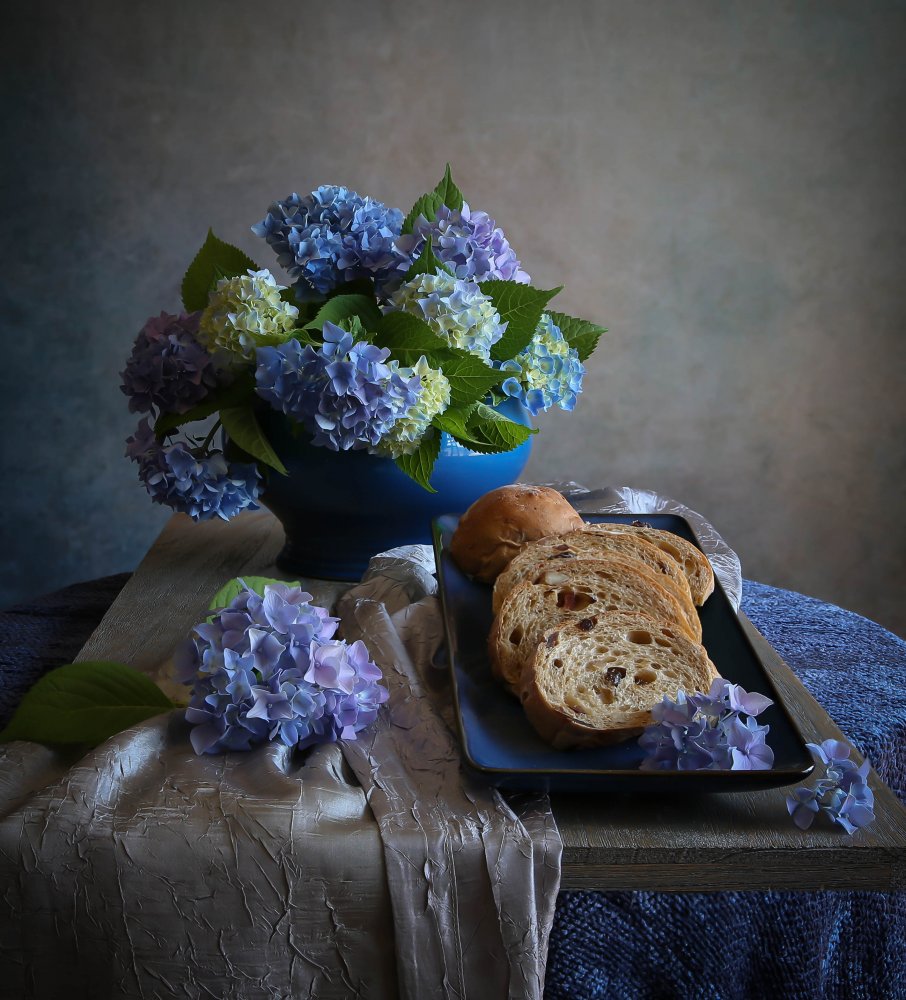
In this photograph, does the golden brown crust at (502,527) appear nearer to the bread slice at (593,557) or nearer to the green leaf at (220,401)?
the bread slice at (593,557)

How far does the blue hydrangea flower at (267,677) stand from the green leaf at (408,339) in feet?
1.43

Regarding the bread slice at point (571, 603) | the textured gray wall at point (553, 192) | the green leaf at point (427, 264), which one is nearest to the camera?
the bread slice at point (571, 603)

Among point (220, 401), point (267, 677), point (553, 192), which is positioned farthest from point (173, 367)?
point (553, 192)

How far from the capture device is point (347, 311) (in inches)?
50.1

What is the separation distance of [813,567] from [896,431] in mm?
521

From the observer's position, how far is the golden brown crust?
3.93 ft

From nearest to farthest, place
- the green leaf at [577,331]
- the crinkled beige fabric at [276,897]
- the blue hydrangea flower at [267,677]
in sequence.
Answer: the crinkled beige fabric at [276,897], the blue hydrangea flower at [267,677], the green leaf at [577,331]

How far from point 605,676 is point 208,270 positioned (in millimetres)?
802

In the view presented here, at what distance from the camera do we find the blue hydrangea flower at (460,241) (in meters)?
1.27

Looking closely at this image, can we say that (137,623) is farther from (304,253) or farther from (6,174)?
(6,174)

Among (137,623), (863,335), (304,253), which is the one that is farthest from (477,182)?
(137,623)

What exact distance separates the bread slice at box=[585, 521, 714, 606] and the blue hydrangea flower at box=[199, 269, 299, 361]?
0.45 metres

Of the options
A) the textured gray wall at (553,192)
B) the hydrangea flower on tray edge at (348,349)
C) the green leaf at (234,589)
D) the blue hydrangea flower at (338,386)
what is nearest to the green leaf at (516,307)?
the hydrangea flower on tray edge at (348,349)

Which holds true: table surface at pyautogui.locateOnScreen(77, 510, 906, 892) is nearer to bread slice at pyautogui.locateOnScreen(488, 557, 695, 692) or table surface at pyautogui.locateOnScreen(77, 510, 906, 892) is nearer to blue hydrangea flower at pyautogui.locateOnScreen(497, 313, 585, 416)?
bread slice at pyautogui.locateOnScreen(488, 557, 695, 692)
